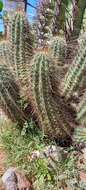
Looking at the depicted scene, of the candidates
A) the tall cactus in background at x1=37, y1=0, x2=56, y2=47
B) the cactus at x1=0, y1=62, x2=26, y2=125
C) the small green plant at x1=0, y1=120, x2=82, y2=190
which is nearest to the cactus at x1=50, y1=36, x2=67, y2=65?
the cactus at x1=0, y1=62, x2=26, y2=125

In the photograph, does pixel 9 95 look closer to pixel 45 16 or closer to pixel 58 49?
pixel 58 49

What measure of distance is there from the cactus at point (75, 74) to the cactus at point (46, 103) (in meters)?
0.14

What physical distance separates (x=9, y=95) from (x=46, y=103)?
40cm

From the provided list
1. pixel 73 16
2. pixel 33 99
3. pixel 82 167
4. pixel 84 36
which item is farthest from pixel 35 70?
pixel 73 16

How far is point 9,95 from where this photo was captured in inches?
175

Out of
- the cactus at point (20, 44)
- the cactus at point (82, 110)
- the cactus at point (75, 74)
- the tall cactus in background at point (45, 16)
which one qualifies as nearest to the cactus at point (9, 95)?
the cactus at point (20, 44)

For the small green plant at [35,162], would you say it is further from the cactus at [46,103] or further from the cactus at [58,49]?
the cactus at [58,49]

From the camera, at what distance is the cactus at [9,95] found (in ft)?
14.4

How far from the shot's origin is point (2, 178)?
412cm

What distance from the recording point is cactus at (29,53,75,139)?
4090mm

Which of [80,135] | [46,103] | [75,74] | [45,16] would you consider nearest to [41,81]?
[46,103]

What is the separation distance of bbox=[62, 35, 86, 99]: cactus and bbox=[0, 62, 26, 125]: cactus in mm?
448

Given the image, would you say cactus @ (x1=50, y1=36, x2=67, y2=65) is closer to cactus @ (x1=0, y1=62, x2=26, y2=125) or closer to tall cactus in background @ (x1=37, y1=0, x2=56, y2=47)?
cactus @ (x1=0, y1=62, x2=26, y2=125)

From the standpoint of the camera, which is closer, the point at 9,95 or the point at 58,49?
the point at 9,95
